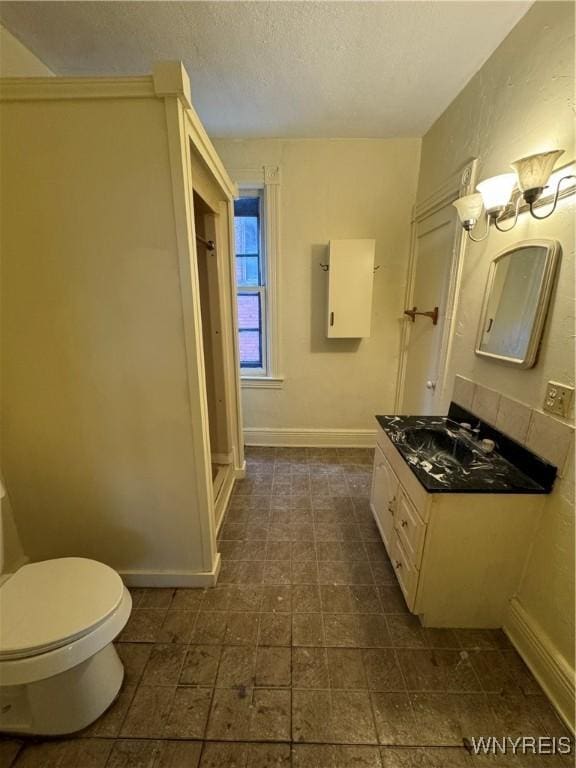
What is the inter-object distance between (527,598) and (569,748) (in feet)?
1.36

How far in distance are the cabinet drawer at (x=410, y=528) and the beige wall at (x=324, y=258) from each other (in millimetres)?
1497

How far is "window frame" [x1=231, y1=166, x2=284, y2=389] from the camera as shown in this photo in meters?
2.45

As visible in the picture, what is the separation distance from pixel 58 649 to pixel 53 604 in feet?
0.50

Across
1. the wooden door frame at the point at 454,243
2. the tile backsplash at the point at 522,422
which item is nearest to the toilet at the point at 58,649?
the tile backsplash at the point at 522,422

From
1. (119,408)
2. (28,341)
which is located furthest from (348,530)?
(28,341)

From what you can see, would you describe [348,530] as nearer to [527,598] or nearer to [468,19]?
[527,598]

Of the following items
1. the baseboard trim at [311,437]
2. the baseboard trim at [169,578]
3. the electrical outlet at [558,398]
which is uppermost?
the electrical outlet at [558,398]

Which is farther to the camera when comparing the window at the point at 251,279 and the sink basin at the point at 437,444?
the window at the point at 251,279

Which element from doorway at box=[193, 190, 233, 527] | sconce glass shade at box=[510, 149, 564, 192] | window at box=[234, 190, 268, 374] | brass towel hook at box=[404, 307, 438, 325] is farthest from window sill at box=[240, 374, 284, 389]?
sconce glass shade at box=[510, 149, 564, 192]

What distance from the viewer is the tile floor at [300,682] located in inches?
38.5

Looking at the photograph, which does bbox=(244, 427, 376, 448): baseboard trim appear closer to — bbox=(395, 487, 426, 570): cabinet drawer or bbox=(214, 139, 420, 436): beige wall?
bbox=(214, 139, 420, 436): beige wall

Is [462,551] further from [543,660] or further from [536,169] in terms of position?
[536,169]

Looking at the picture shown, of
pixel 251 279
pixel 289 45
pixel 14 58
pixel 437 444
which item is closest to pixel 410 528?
pixel 437 444

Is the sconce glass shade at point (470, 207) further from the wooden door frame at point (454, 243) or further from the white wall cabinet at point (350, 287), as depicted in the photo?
the white wall cabinet at point (350, 287)
